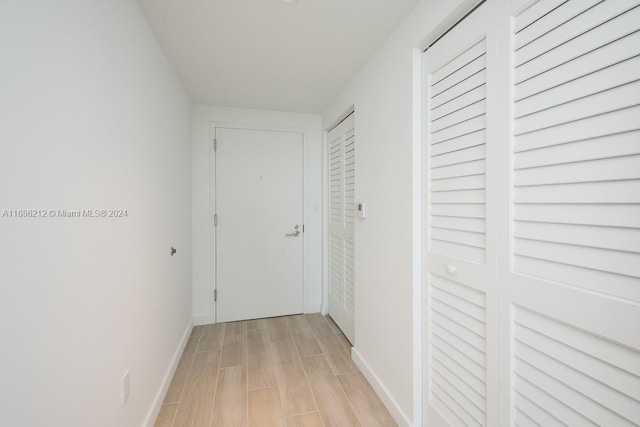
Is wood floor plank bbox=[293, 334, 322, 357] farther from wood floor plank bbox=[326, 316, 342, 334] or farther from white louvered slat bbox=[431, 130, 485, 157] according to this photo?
white louvered slat bbox=[431, 130, 485, 157]

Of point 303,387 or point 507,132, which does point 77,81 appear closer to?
point 507,132

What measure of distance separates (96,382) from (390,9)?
209 centimetres

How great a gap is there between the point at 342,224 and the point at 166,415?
6.06 ft

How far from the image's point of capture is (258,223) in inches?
115

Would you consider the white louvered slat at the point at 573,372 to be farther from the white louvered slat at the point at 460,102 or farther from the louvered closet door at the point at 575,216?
the white louvered slat at the point at 460,102

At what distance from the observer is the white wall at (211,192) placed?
2738mm

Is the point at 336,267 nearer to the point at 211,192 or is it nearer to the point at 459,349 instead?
the point at 211,192

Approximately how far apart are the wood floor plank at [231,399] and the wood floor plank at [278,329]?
1.65ft

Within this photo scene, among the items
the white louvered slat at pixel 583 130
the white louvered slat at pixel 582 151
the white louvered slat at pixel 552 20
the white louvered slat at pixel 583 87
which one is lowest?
the white louvered slat at pixel 582 151

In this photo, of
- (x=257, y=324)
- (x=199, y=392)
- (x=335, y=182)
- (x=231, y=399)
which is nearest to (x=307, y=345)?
(x=257, y=324)

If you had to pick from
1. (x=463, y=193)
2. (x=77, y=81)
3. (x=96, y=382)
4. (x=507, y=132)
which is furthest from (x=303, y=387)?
(x=77, y=81)

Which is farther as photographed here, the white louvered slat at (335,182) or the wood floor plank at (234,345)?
the white louvered slat at (335,182)

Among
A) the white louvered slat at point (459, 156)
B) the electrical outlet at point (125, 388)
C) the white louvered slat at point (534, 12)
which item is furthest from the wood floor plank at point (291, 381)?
the white louvered slat at point (534, 12)

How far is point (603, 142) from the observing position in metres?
0.69
